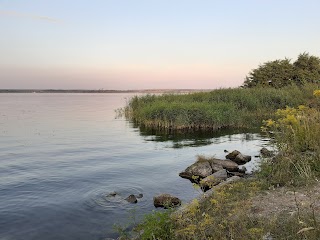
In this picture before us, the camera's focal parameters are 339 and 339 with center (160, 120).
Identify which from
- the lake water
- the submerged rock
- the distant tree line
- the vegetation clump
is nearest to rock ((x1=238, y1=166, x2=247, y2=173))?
the submerged rock

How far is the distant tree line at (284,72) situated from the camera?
6210cm

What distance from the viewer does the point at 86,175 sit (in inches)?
639

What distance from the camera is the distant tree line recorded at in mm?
62103

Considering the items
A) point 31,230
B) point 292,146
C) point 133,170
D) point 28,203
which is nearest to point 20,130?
point 133,170

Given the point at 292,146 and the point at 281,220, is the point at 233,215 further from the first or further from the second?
the point at 292,146

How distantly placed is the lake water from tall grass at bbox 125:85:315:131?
10.7 ft

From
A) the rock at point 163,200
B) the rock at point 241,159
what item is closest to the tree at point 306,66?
the rock at point 241,159

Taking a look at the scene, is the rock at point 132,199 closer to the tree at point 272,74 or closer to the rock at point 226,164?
the rock at point 226,164

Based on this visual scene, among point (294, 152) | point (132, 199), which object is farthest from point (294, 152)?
point (132, 199)

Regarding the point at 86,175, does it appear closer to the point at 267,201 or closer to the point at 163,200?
the point at 163,200

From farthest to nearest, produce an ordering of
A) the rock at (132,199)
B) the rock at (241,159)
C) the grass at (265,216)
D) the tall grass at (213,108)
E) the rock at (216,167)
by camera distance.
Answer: the tall grass at (213,108) < the rock at (241,159) < the rock at (216,167) < the rock at (132,199) < the grass at (265,216)

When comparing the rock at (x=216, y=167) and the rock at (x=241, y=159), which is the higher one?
the rock at (x=216, y=167)

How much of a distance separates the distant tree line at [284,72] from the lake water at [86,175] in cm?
3642

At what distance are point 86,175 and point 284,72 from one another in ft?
182
